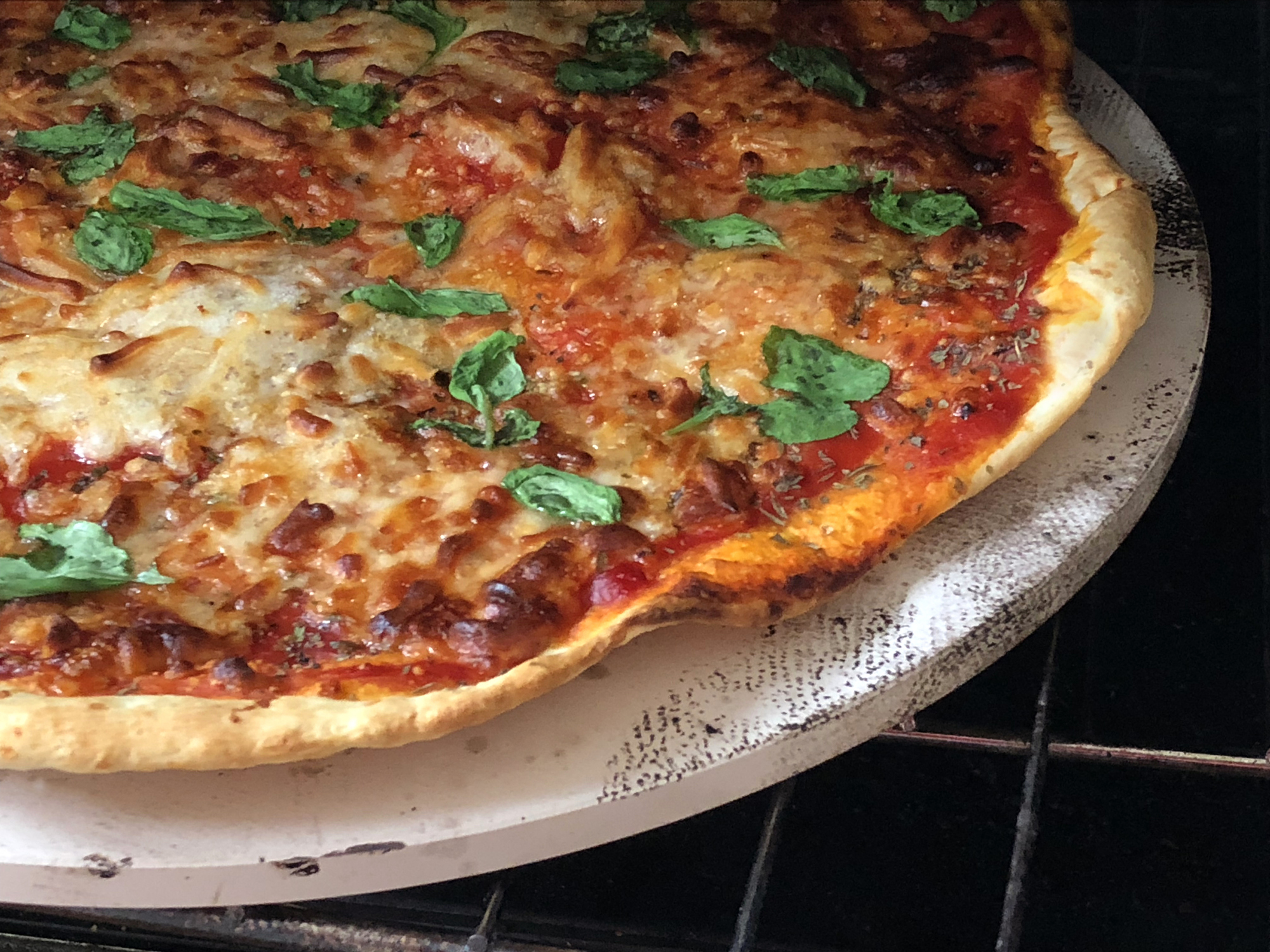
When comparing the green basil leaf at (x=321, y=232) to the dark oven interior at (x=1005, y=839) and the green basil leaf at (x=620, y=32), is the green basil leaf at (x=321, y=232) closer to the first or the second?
the green basil leaf at (x=620, y=32)

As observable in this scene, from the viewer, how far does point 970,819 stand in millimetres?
2393

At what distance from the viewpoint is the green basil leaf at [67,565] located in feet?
6.44

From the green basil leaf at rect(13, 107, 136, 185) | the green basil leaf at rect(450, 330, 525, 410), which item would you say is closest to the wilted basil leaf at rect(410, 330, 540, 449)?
the green basil leaf at rect(450, 330, 525, 410)

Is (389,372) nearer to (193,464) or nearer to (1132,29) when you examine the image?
(193,464)

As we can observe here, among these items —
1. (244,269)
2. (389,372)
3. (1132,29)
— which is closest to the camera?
(389,372)

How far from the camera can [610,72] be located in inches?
121

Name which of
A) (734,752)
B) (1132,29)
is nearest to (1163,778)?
(734,752)

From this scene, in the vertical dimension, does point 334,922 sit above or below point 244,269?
below

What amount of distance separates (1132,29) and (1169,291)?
66.3 inches

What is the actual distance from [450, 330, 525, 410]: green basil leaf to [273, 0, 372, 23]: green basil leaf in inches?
54.6

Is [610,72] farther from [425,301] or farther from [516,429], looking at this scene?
[516,429]

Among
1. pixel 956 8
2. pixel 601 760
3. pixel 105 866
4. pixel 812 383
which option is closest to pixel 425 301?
pixel 812 383

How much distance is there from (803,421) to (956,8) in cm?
149

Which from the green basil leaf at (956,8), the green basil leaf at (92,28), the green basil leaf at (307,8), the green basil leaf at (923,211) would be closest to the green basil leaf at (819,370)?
the green basil leaf at (923,211)
